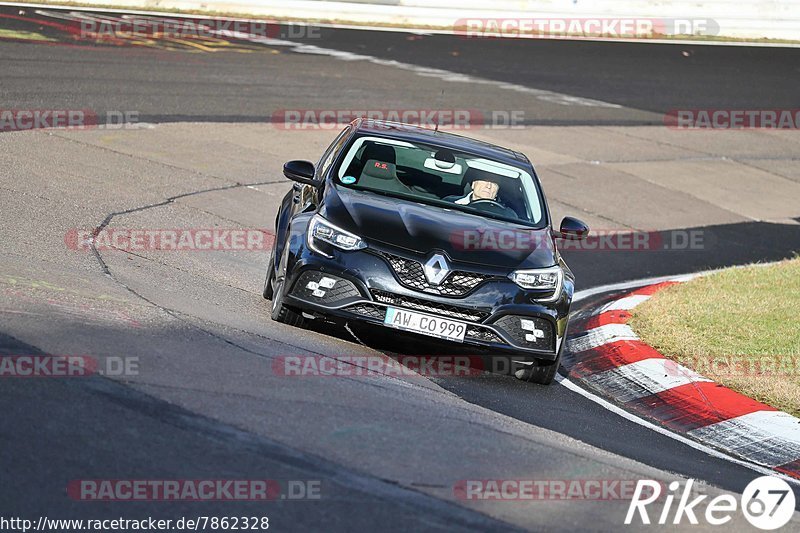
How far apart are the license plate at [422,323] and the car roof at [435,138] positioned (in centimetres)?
228

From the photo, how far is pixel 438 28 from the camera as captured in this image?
1242 inches

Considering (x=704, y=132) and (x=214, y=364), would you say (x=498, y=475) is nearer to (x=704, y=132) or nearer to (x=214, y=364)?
(x=214, y=364)

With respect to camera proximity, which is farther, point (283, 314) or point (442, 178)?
point (442, 178)

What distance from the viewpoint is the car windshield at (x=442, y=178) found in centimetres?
945

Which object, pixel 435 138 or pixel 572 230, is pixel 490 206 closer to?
pixel 572 230

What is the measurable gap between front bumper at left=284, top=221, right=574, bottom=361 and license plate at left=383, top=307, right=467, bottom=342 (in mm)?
38

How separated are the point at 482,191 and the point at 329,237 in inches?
65.8

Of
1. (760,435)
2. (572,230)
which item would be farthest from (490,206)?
(760,435)

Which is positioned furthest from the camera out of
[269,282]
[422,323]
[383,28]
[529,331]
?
[383,28]

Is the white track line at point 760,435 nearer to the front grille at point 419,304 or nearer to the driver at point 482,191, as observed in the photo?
the front grille at point 419,304

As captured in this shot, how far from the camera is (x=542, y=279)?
8594 mm

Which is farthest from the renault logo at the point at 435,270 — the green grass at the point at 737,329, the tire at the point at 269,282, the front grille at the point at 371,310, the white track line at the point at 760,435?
the green grass at the point at 737,329

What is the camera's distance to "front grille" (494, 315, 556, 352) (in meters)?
8.31

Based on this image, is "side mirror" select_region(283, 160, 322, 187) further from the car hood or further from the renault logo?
the renault logo
